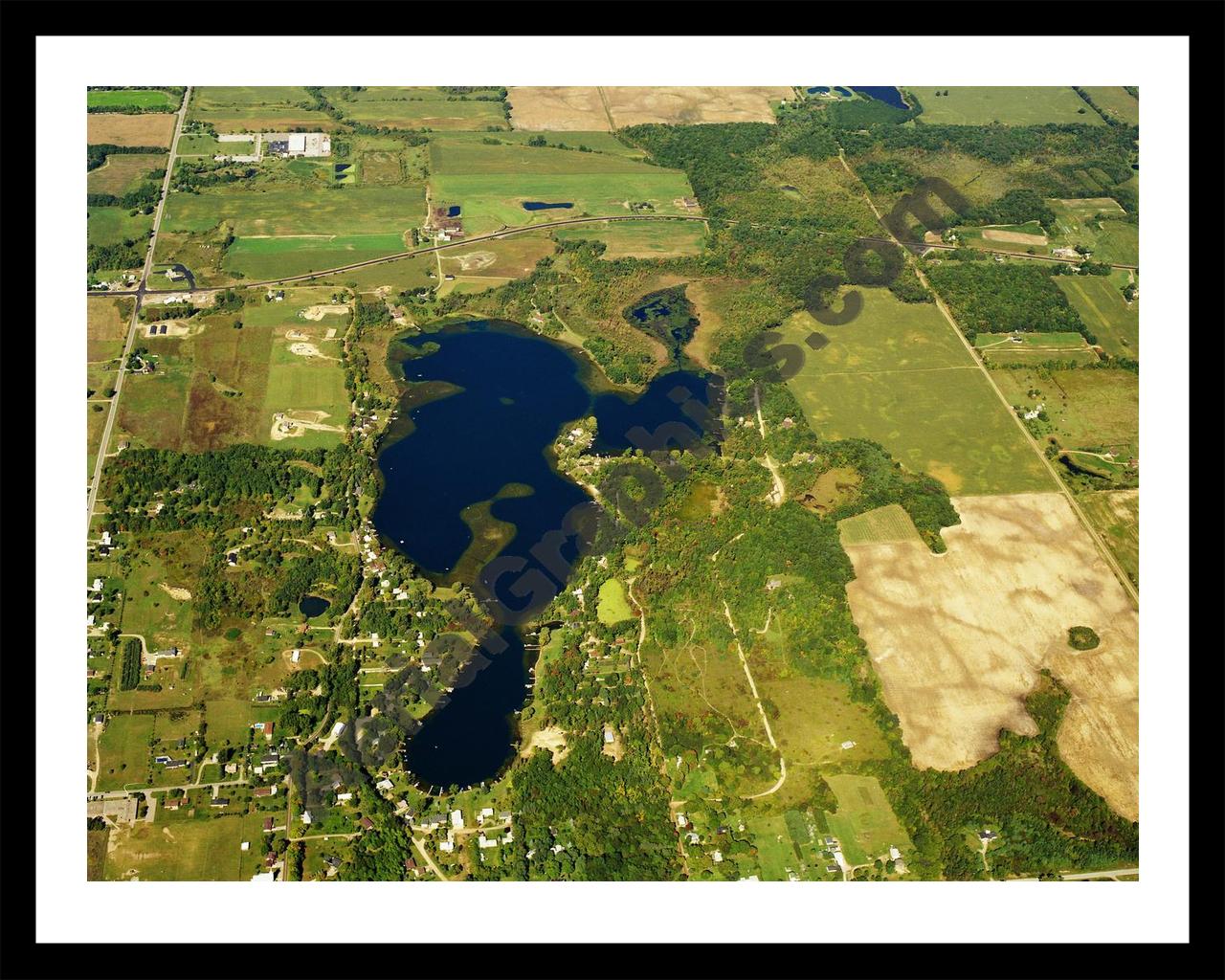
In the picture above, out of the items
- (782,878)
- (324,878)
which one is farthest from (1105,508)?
(324,878)

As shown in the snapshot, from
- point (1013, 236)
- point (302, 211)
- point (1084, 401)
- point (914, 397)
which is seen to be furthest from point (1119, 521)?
point (302, 211)

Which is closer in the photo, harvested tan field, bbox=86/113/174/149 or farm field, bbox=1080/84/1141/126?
harvested tan field, bbox=86/113/174/149

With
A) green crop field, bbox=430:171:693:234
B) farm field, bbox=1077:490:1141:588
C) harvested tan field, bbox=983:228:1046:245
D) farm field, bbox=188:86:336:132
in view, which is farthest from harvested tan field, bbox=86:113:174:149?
farm field, bbox=1077:490:1141:588

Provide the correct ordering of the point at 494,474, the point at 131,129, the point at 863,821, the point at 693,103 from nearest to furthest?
the point at 863,821, the point at 494,474, the point at 131,129, the point at 693,103

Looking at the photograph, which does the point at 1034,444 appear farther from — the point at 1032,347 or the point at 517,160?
the point at 517,160

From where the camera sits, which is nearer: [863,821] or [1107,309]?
[863,821]

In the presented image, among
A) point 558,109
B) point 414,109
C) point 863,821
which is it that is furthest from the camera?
point 558,109

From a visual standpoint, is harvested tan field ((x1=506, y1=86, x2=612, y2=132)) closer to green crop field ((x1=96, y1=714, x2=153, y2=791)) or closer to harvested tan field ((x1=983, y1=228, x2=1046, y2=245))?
harvested tan field ((x1=983, y1=228, x2=1046, y2=245))
